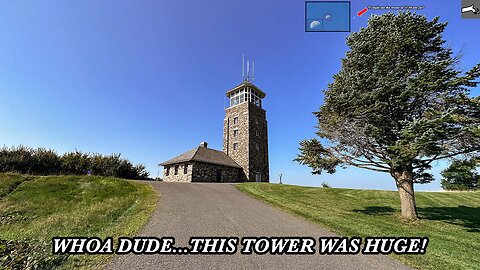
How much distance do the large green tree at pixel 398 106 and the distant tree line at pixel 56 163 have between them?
20346 mm

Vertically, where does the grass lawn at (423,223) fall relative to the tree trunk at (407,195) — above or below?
below

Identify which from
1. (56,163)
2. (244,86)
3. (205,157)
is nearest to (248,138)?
(205,157)

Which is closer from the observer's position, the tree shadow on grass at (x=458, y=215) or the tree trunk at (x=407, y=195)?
the tree trunk at (x=407, y=195)

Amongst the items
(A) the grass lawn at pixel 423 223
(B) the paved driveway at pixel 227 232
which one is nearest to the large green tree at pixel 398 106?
(A) the grass lawn at pixel 423 223

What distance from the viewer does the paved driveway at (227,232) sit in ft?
15.6

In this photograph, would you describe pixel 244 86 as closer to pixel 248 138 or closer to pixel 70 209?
pixel 248 138

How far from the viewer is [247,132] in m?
33.8

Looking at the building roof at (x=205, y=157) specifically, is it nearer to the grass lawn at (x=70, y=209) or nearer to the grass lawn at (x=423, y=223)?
the grass lawn at (x=70, y=209)

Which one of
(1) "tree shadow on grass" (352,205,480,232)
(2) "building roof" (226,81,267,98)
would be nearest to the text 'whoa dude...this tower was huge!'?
(2) "building roof" (226,81,267,98)

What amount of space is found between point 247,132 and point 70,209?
25249 millimetres

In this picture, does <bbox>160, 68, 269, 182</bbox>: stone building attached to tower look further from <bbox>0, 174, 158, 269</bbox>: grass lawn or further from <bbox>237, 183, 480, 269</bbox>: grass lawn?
<bbox>237, 183, 480, 269</bbox>: grass lawn

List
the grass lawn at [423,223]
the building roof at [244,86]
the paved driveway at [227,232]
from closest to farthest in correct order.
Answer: the paved driveway at [227,232]
the grass lawn at [423,223]
the building roof at [244,86]

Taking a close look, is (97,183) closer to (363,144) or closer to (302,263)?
Result: (302,263)

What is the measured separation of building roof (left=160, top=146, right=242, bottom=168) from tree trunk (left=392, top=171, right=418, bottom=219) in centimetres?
2205
